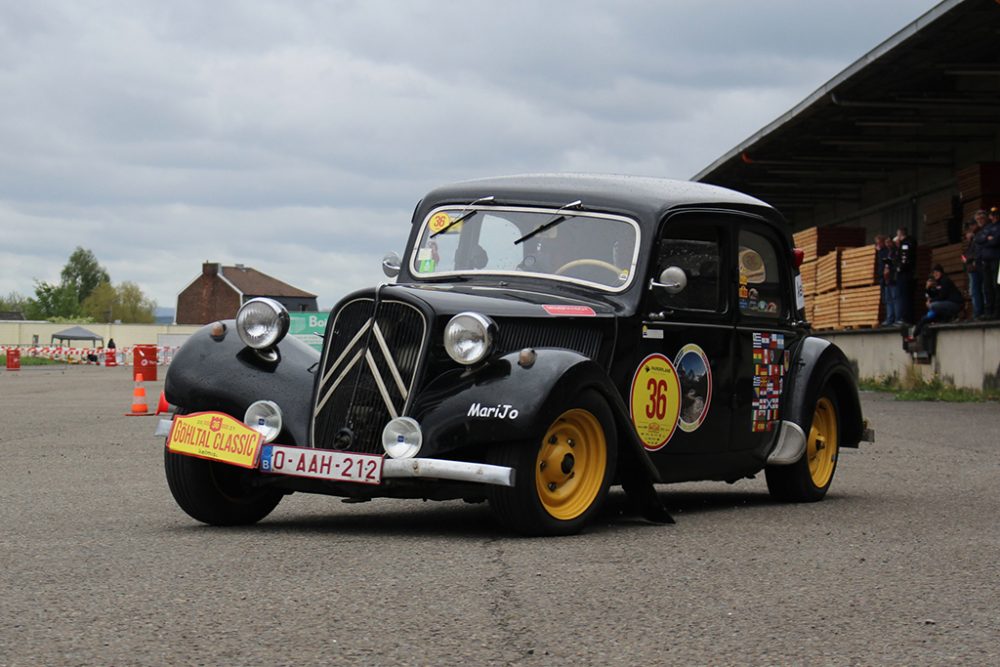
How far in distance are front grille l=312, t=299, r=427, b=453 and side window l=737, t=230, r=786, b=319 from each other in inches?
101

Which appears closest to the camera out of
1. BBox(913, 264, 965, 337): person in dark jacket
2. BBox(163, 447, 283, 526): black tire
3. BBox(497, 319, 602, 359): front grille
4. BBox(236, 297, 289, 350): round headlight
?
BBox(497, 319, 602, 359): front grille

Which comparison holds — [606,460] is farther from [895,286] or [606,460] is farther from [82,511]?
[895,286]

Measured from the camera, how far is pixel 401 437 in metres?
7.15

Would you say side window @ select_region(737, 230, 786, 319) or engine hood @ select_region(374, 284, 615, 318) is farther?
side window @ select_region(737, 230, 786, 319)

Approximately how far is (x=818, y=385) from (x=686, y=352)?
1.53 metres

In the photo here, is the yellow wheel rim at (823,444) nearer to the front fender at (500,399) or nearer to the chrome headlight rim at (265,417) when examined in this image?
the front fender at (500,399)

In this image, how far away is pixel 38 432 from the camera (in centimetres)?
1692

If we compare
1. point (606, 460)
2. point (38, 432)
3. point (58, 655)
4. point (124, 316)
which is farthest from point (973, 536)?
point (124, 316)

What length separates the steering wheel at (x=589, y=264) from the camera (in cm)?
848

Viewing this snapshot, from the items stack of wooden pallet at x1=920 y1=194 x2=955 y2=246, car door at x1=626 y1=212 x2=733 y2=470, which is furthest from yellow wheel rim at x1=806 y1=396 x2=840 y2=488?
stack of wooden pallet at x1=920 y1=194 x2=955 y2=246

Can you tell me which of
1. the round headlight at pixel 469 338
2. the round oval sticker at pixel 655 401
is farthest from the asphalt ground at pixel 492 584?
the round headlight at pixel 469 338

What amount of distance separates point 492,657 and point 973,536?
3.89m

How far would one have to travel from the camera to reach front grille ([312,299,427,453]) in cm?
736

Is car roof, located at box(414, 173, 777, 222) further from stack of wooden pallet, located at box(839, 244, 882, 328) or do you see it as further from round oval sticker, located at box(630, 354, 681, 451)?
stack of wooden pallet, located at box(839, 244, 882, 328)
